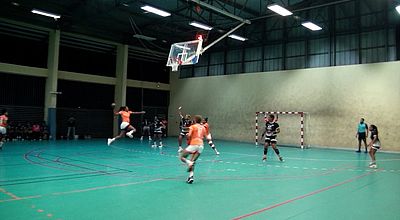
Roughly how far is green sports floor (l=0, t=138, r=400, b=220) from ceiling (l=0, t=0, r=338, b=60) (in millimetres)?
11895

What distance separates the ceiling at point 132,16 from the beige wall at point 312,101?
5.24 m

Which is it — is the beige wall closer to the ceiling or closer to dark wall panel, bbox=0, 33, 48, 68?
the ceiling

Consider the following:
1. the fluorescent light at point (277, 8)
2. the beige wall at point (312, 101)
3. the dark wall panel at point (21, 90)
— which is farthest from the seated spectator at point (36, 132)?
the fluorescent light at point (277, 8)

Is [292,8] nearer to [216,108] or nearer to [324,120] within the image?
[324,120]

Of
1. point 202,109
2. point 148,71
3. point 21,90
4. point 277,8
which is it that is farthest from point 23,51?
point 277,8

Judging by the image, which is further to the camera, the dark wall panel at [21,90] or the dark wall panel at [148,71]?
the dark wall panel at [148,71]

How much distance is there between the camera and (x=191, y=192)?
8.27 m

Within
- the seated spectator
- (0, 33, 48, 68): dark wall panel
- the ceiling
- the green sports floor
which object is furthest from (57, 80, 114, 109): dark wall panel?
the green sports floor

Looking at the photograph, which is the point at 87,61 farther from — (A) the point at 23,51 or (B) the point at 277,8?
(B) the point at 277,8

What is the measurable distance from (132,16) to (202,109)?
1133cm

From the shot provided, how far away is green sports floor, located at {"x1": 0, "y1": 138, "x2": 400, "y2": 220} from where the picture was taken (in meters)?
6.38

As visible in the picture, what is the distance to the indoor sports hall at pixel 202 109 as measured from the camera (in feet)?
25.6

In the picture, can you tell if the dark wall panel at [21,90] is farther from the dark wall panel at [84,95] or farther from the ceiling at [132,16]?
the ceiling at [132,16]

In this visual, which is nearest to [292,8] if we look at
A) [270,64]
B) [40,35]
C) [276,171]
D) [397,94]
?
→ [270,64]
